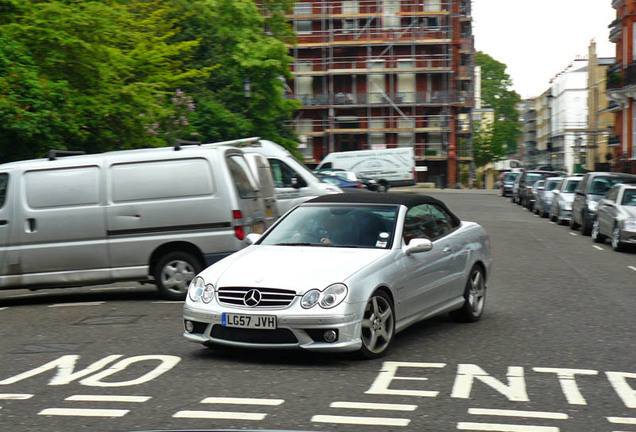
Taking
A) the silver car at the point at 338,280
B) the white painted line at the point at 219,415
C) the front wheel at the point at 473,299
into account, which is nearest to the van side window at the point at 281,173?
the front wheel at the point at 473,299

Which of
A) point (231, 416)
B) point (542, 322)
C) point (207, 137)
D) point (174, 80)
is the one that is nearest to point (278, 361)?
point (231, 416)

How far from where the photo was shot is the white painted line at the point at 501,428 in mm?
5777

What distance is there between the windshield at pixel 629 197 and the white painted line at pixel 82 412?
17.6 m

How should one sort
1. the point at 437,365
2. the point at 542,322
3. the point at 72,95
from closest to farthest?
the point at 437,365 < the point at 542,322 < the point at 72,95

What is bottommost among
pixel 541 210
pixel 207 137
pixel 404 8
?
pixel 541 210

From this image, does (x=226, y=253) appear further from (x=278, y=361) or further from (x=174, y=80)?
(x=174, y=80)

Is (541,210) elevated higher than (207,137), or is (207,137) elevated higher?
(207,137)

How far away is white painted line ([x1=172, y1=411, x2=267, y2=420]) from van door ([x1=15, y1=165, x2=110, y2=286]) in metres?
6.40

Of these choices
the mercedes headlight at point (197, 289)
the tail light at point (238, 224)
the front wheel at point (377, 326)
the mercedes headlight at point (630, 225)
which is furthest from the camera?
the mercedes headlight at point (630, 225)

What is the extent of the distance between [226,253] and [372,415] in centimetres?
635

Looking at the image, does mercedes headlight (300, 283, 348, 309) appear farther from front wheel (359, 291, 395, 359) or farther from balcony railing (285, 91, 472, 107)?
balcony railing (285, 91, 472, 107)

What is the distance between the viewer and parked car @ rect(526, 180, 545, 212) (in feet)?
124

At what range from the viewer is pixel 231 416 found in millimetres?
6098

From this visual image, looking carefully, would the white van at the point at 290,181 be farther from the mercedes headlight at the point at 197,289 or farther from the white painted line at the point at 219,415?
the white painted line at the point at 219,415
